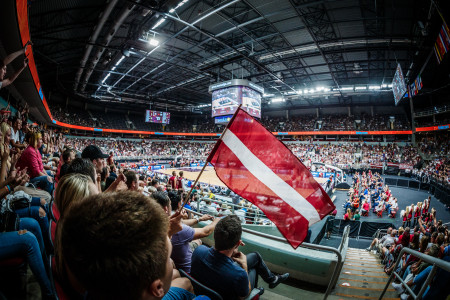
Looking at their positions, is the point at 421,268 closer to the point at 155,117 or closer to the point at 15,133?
the point at 15,133

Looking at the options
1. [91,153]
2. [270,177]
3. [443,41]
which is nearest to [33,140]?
[91,153]

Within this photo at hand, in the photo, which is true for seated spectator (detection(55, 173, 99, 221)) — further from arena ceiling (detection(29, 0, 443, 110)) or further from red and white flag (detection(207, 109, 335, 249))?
arena ceiling (detection(29, 0, 443, 110))

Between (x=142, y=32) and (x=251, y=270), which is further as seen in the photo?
(x=142, y=32)

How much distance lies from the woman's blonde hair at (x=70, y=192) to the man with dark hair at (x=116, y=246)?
1017 millimetres

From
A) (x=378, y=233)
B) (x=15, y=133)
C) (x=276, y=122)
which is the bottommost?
(x=378, y=233)

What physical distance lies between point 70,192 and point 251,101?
15.2 m

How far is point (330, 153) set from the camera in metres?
30.5

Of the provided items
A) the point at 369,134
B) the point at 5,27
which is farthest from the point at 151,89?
the point at 369,134

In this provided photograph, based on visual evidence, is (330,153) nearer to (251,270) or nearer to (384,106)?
(384,106)

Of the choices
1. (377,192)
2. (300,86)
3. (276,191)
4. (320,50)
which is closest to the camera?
(276,191)

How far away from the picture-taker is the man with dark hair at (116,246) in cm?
64

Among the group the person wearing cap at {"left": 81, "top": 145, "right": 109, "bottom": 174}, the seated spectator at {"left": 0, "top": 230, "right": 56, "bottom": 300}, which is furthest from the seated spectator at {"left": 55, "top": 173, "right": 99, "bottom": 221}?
the person wearing cap at {"left": 81, "top": 145, "right": 109, "bottom": 174}

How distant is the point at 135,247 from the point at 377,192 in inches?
700

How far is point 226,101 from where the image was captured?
15914 millimetres
